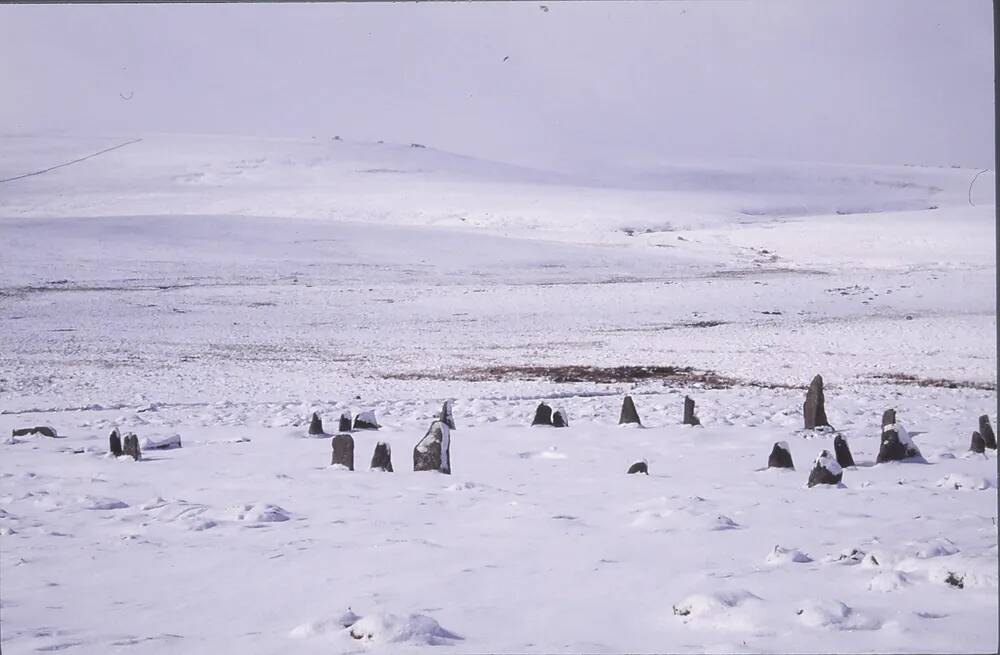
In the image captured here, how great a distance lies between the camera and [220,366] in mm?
14328

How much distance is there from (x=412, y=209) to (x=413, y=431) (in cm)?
3885

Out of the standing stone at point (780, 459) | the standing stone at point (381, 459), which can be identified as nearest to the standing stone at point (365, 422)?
the standing stone at point (381, 459)

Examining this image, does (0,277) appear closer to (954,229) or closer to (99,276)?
(99,276)

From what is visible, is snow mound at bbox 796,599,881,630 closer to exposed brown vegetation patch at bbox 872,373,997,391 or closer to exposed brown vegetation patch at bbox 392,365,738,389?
exposed brown vegetation patch at bbox 392,365,738,389

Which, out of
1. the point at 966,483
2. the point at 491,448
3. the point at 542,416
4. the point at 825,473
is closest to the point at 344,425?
the point at 491,448

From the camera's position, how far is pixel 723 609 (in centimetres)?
351

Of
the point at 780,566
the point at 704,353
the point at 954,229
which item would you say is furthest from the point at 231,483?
the point at 954,229

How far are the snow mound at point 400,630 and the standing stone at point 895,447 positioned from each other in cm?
415

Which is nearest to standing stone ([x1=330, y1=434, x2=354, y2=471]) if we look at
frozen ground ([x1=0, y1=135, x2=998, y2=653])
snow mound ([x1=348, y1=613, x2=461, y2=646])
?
frozen ground ([x1=0, y1=135, x2=998, y2=653])

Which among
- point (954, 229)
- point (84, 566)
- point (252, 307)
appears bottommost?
point (84, 566)

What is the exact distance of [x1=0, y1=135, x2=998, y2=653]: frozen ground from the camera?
363 cm

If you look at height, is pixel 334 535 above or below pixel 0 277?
below

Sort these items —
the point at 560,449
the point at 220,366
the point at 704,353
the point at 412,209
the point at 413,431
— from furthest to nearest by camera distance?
the point at 412,209 < the point at 704,353 < the point at 220,366 < the point at 413,431 < the point at 560,449

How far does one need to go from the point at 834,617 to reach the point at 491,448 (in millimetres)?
4336
